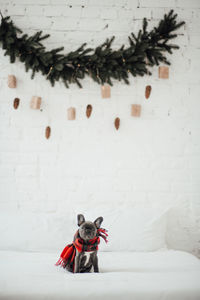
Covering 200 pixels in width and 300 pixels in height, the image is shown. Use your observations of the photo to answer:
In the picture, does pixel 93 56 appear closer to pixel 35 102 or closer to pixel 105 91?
pixel 105 91

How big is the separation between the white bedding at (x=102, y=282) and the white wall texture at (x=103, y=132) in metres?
0.71

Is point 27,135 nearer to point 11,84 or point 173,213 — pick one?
point 11,84

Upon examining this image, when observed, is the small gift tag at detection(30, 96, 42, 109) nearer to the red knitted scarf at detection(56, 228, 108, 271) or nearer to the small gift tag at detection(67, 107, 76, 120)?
the small gift tag at detection(67, 107, 76, 120)

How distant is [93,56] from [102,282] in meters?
1.44

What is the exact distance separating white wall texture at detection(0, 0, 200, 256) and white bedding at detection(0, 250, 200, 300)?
71 cm

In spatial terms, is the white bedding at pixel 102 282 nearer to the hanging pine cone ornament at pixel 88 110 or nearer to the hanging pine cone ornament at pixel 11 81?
the hanging pine cone ornament at pixel 88 110

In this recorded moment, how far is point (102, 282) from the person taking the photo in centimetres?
106

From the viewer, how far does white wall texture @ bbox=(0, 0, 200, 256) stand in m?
2.02

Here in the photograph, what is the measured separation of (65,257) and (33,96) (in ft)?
3.90

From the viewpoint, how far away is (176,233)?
2.01 m

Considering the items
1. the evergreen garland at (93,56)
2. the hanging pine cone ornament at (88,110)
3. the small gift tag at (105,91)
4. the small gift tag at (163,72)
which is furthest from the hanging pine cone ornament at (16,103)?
the small gift tag at (163,72)

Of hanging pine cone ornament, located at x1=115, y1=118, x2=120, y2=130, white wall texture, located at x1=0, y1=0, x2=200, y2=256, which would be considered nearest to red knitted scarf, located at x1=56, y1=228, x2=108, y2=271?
white wall texture, located at x1=0, y1=0, x2=200, y2=256

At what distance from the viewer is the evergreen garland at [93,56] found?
6.27 ft

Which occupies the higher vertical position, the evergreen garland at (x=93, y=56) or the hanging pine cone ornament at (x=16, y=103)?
the evergreen garland at (x=93, y=56)
